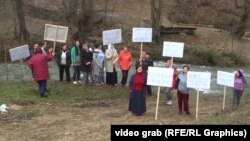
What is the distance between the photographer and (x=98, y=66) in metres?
21.1

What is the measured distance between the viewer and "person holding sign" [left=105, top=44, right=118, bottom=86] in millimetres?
21250

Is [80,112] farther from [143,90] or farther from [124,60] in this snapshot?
[124,60]

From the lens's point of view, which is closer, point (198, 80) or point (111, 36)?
point (198, 80)

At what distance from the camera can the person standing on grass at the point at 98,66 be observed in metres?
21.0

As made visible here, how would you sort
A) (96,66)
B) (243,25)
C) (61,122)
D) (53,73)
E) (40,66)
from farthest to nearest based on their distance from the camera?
(243,25) → (53,73) → (96,66) → (40,66) → (61,122)

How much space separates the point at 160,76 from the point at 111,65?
5.14m

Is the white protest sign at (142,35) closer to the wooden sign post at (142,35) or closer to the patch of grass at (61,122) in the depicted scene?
the wooden sign post at (142,35)

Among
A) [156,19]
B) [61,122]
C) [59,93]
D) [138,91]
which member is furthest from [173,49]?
[156,19]

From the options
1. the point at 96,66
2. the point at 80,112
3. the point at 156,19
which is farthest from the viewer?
the point at 156,19

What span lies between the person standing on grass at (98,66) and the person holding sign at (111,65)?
0.22m

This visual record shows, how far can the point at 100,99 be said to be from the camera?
19828 mm

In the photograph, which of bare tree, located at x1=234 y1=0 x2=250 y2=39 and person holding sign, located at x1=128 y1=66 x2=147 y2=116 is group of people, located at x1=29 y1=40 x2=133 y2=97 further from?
bare tree, located at x1=234 y1=0 x2=250 y2=39

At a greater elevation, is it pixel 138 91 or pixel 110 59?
pixel 110 59

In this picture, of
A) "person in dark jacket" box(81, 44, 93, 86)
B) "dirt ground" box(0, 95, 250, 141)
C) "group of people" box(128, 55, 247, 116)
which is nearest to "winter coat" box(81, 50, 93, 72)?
"person in dark jacket" box(81, 44, 93, 86)
